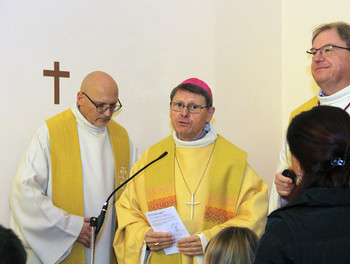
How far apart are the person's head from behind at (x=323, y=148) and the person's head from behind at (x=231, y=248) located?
48 cm

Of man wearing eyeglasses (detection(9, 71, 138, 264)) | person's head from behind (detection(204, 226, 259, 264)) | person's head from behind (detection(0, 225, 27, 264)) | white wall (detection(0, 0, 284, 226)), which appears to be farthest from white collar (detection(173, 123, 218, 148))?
person's head from behind (detection(0, 225, 27, 264))

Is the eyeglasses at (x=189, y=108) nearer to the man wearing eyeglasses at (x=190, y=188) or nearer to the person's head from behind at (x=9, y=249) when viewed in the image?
the man wearing eyeglasses at (x=190, y=188)

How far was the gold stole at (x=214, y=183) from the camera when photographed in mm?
4648

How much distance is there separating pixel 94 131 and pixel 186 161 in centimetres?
103

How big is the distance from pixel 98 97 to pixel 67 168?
28.2 inches

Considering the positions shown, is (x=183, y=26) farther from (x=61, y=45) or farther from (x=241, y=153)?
(x=241, y=153)

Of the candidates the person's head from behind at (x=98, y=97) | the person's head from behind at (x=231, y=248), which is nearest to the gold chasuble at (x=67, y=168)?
the person's head from behind at (x=98, y=97)

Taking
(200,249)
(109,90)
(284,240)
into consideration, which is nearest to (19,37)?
(109,90)

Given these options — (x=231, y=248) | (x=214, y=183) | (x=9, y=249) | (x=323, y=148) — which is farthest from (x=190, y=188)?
(x=9, y=249)

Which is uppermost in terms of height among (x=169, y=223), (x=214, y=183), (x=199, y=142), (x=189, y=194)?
(x=199, y=142)

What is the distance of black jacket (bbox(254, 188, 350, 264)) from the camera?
93.5 inches

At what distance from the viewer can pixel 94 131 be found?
5.38 meters

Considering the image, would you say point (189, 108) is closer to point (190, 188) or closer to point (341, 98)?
point (190, 188)

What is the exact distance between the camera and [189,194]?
15.7 ft
